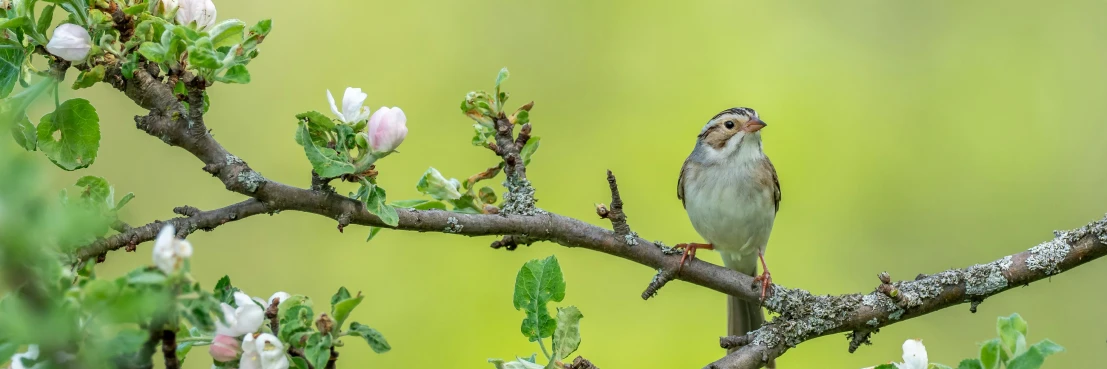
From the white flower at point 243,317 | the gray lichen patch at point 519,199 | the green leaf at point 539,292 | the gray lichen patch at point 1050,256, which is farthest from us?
the gray lichen patch at point 519,199

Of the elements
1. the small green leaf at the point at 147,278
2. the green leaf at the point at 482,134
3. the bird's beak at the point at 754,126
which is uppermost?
the bird's beak at the point at 754,126

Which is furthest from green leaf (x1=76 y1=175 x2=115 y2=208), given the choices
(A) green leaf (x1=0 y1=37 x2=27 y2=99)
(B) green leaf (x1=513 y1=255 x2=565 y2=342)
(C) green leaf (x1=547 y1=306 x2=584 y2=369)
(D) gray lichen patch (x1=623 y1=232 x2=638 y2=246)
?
(D) gray lichen patch (x1=623 y1=232 x2=638 y2=246)

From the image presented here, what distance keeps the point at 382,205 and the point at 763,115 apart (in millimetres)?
3860

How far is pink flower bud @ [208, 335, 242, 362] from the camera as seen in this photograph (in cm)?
182

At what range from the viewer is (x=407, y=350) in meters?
5.29

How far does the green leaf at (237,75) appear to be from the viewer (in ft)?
7.07

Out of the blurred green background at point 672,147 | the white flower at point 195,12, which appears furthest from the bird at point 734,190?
the white flower at point 195,12

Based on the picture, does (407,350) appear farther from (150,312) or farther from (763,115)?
(150,312)

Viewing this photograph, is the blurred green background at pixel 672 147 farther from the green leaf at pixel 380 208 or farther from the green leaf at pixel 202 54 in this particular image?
the green leaf at pixel 202 54

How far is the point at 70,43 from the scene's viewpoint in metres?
2.16

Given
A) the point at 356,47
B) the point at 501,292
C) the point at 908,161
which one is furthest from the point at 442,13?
the point at 908,161

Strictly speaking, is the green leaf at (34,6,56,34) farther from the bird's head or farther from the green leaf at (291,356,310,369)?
the bird's head

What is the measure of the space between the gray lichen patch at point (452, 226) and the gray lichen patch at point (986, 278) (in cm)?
143

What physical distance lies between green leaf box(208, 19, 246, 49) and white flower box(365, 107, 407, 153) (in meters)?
0.35
